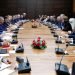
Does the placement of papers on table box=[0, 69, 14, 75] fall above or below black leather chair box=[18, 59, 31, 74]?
below

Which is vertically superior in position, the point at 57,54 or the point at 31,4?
the point at 31,4

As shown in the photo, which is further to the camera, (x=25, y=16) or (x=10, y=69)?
(x=25, y=16)

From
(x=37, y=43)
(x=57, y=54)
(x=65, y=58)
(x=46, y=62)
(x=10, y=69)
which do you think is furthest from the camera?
(x=37, y=43)

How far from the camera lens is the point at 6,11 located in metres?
14.2

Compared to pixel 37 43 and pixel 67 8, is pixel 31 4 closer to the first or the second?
pixel 67 8

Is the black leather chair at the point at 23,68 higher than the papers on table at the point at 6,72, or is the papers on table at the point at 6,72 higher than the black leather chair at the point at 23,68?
the black leather chair at the point at 23,68

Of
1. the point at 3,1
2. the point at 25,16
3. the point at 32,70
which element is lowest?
the point at 32,70

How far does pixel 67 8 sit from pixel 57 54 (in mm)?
10845

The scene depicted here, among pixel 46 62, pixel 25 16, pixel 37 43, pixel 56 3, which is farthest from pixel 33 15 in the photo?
pixel 46 62

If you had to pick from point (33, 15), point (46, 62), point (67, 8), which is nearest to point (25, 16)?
point (33, 15)

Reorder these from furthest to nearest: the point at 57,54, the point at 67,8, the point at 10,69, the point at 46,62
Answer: the point at 67,8 → the point at 57,54 → the point at 46,62 → the point at 10,69

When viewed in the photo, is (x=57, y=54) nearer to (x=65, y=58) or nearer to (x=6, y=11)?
(x=65, y=58)

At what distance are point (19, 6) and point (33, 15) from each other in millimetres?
1065

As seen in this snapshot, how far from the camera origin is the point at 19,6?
46.2ft
